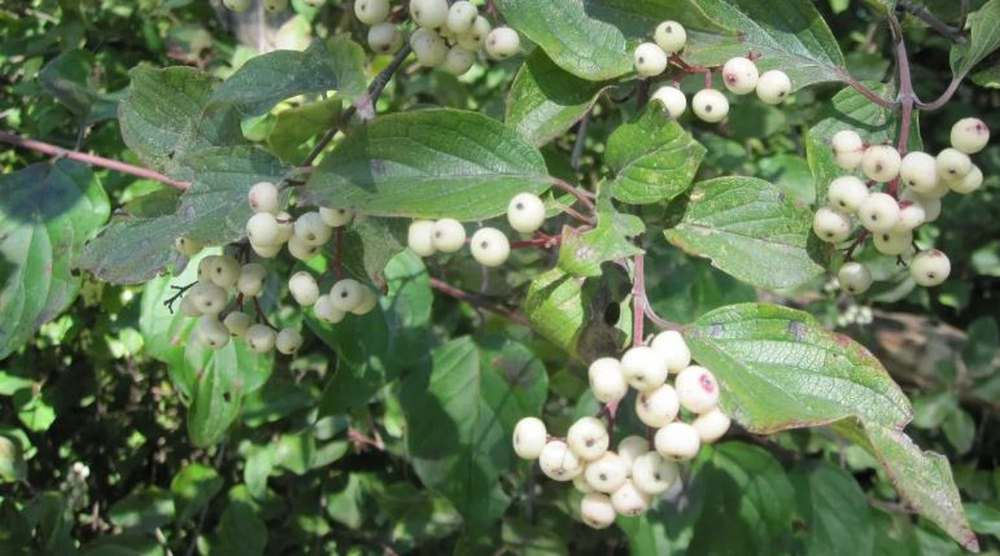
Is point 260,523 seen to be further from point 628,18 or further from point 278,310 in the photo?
point 628,18

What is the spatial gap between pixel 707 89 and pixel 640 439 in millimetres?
334

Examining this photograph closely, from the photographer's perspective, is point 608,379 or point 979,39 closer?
point 608,379

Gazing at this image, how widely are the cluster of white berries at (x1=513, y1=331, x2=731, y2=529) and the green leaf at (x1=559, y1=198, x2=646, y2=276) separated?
77 millimetres

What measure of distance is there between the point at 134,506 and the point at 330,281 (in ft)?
2.56

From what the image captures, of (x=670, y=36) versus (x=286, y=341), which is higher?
(x=670, y=36)

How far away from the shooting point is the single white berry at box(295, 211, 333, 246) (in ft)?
2.53

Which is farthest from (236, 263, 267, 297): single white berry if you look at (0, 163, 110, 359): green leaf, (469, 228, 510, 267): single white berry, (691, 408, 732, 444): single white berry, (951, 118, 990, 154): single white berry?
(951, 118, 990, 154): single white berry

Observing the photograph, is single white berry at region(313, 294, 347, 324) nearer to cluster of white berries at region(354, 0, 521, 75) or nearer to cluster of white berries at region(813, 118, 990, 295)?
cluster of white berries at region(354, 0, 521, 75)

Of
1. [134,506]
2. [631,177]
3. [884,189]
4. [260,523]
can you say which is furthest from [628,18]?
[134,506]

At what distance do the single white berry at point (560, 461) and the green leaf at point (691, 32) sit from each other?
1.07ft

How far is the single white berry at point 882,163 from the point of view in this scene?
776mm

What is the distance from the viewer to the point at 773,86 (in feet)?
2.72

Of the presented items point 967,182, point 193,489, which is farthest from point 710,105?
point 193,489

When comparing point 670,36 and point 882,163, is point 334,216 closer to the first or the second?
point 670,36
